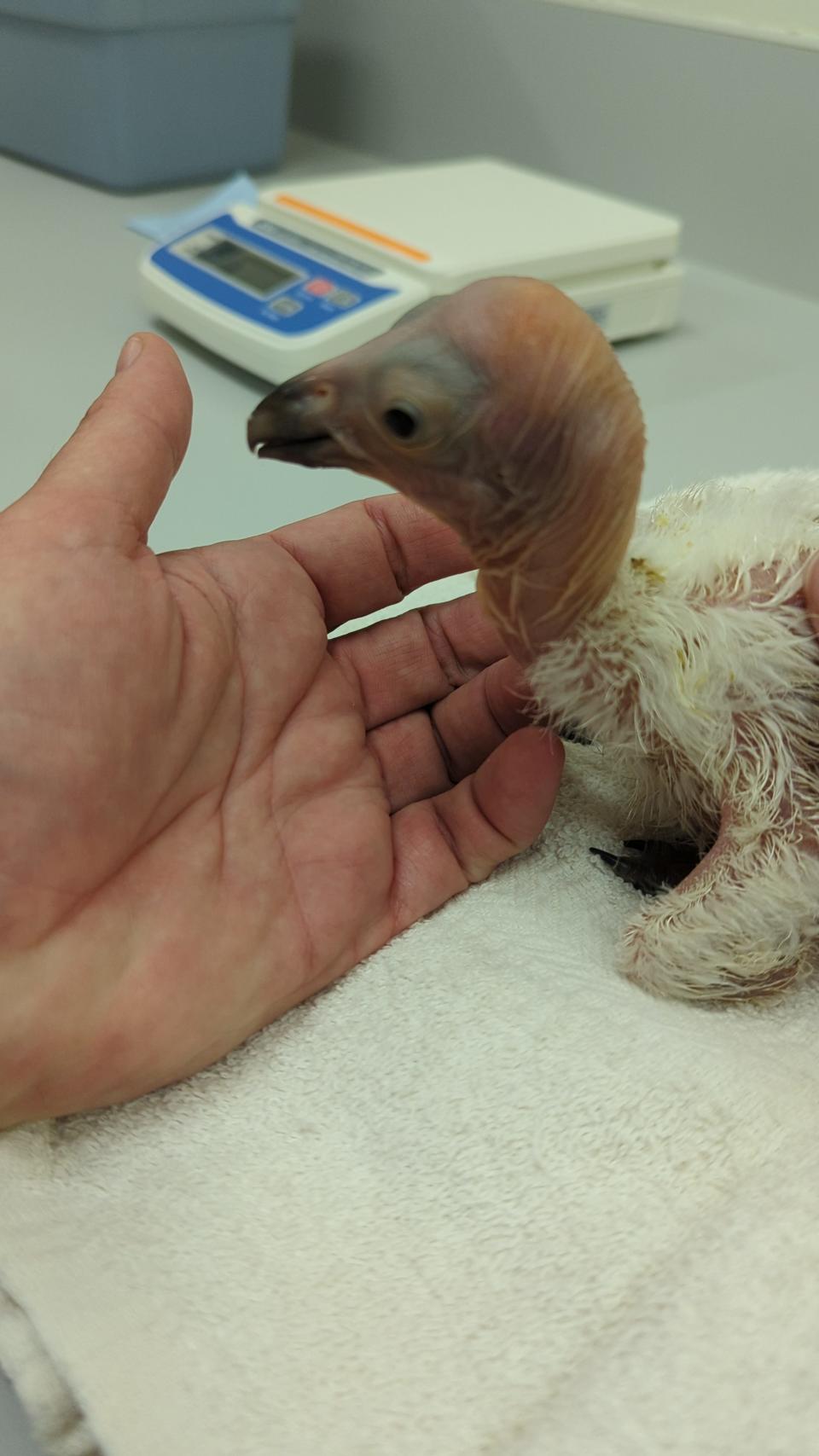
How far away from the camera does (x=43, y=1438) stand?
0.41 m

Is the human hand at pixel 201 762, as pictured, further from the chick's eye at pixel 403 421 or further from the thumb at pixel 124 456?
the chick's eye at pixel 403 421

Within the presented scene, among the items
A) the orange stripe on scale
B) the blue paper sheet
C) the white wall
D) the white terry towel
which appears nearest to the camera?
the white terry towel

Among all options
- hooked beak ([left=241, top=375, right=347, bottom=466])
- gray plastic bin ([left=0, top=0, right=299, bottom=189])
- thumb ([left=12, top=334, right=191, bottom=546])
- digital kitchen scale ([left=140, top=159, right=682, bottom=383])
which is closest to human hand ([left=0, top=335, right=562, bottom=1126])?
thumb ([left=12, top=334, right=191, bottom=546])

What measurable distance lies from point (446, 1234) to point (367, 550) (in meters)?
0.38

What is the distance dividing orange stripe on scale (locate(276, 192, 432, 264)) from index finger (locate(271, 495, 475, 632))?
463 mm

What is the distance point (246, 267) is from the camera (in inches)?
44.5

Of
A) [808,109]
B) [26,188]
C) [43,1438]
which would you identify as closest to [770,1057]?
[43,1438]

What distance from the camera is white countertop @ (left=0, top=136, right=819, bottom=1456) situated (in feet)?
3.13

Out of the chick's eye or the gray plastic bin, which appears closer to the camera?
the chick's eye

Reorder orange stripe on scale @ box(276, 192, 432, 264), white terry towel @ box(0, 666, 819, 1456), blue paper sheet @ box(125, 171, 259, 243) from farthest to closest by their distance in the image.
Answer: blue paper sheet @ box(125, 171, 259, 243) < orange stripe on scale @ box(276, 192, 432, 264) < white terry towel @ box(0, 666, 819, 1456)

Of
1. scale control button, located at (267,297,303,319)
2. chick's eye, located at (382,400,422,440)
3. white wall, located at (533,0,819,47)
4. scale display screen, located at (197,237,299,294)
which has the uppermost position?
white wall, located at (533,0,819,47)

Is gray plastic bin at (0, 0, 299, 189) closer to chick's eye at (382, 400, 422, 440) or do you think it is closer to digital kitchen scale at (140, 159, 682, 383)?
digital kitchen scale at (140, 159, 682, 383)

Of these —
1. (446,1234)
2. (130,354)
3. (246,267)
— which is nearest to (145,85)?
(246,267)

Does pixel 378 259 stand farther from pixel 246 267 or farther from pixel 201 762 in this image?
pixel 201 762
